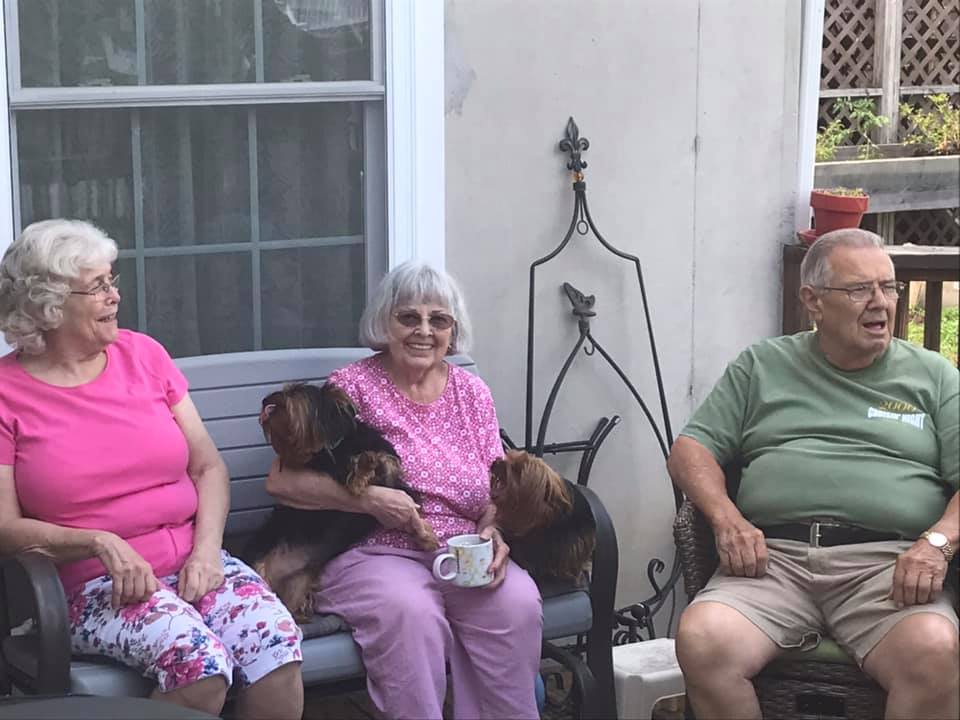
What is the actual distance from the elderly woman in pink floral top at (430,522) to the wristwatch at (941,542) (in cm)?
76

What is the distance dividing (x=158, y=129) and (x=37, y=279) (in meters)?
0.66

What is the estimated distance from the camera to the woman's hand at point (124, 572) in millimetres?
2611

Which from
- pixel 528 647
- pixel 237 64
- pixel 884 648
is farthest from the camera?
pixel 237 64

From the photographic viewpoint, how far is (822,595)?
2.86m

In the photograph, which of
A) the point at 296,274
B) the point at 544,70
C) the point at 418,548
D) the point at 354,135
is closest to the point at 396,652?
the point at 418,548

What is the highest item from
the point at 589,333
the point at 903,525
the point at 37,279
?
the point at 37,279

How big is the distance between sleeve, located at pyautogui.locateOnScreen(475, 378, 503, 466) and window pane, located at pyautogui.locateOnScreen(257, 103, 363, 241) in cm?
67

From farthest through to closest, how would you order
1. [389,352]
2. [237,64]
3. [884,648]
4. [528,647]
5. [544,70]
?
[544,70] → [237,64] → [389,352] → [528,647] → [884,648]

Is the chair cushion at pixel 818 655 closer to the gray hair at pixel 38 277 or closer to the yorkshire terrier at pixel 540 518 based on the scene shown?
the yorkshire terrier at pixel 540 518

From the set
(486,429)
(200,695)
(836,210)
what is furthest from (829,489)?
(200,695)

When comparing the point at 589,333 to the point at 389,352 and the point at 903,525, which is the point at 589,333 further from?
the point at 903,525

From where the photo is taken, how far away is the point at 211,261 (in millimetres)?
3430

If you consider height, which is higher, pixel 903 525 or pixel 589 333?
pixel 589 333

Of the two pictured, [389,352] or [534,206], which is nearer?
[389,352]
